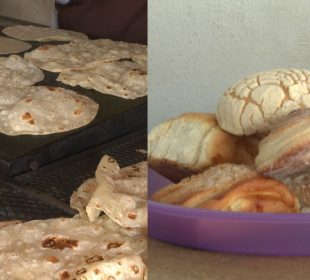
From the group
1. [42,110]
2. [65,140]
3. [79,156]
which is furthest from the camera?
[42,110]

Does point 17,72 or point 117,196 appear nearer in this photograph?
point 117,196

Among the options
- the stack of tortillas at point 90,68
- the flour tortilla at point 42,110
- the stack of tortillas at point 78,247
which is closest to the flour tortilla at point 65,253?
the stack of tortillas at point 78,247

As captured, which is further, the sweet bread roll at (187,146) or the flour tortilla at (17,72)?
the flour tortilla at (17,72)

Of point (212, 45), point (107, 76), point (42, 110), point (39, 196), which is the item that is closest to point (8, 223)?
point (39, 196)

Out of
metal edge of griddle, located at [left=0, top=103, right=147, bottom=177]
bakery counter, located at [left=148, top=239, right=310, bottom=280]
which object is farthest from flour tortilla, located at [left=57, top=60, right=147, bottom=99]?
bakery counter, located at [left=148, top=239, right=310, bottom=280]

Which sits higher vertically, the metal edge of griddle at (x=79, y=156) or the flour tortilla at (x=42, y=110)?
the metal edge of griddle at (x=79, y=156)

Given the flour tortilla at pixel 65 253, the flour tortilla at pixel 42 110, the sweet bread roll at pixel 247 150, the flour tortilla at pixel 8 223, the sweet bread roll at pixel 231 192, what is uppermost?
the sweet bread roll at pixel 247 150

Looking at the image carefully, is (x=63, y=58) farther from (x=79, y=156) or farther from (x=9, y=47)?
(x=79, y=156)

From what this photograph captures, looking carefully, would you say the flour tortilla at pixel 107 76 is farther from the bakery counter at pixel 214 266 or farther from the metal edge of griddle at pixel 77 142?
the bakery counter at pixel 214 266
